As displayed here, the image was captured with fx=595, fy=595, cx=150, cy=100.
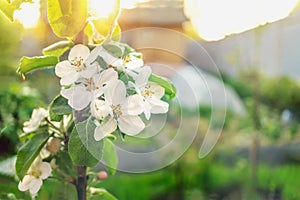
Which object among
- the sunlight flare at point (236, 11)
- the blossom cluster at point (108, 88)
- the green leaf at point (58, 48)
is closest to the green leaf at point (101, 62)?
the blossom cluster at point (108, 88)

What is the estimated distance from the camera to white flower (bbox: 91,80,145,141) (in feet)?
2.11

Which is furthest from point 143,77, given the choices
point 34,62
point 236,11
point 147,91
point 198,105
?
point 236,11

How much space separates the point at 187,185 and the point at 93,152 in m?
2.23

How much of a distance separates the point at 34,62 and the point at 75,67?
3.3 inches

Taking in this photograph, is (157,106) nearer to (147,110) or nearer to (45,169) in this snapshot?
(147,110)

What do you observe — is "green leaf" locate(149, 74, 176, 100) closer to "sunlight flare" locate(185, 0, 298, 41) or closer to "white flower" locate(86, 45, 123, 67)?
"white flower" locate(86, 45, 123, 67)

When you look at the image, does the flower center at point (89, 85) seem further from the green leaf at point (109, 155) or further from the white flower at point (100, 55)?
the green leaf at point (109, 155)

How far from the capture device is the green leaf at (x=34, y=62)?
0.73m

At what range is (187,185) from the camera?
2.87 m

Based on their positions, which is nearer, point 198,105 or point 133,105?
point 133,105

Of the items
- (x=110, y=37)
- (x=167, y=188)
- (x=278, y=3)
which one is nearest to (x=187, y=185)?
(x=167, y=188)

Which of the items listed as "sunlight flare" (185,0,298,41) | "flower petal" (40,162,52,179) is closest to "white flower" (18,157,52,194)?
"flower petal" (40,162,52,179)

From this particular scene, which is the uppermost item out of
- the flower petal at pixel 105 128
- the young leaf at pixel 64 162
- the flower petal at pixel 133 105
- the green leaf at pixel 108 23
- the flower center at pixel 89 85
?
the green leaf at pixel 108 23

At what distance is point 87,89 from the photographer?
0.66 m
